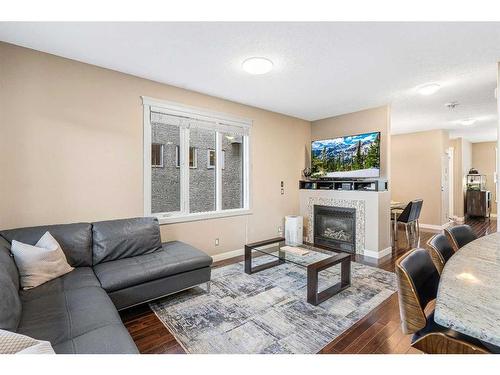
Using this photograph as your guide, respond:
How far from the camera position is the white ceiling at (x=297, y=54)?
202cm

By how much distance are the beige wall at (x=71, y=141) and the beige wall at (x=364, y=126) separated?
8.18 ft

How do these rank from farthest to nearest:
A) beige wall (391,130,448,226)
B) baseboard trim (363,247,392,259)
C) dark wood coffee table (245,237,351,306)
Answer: beige wall (391,130,448,226)
baseboard trim (363,247,392,259)
dark wood coffee table (245,237,351,306)

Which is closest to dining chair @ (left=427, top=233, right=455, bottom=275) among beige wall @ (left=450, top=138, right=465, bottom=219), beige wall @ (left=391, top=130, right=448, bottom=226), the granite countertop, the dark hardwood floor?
the granite countertop

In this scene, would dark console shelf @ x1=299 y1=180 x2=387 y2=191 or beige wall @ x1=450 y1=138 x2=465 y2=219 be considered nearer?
dark console shelf @ x1=299 y1=180 x2=387 y2=191

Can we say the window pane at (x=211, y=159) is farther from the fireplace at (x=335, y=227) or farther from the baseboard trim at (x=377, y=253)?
the baseboard trim at (x=377, y=253)

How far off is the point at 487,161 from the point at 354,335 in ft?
30.7

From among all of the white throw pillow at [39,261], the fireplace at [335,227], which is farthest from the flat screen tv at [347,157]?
the white throw pillow at [39,261]

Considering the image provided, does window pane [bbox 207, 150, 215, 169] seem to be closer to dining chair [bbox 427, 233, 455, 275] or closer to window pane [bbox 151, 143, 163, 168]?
window pane [bbox 151, 143, 163, 168]

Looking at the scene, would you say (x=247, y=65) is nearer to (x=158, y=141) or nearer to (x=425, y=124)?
(x=158, y=141)

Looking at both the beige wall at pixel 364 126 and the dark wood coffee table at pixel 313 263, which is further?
the beige wall at pixel 364 126

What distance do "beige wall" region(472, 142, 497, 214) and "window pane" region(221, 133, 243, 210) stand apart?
28.5 feet

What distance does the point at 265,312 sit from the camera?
2.30 metres

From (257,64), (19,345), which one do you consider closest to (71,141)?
(257,64)

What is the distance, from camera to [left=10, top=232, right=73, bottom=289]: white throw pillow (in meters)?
1.86
